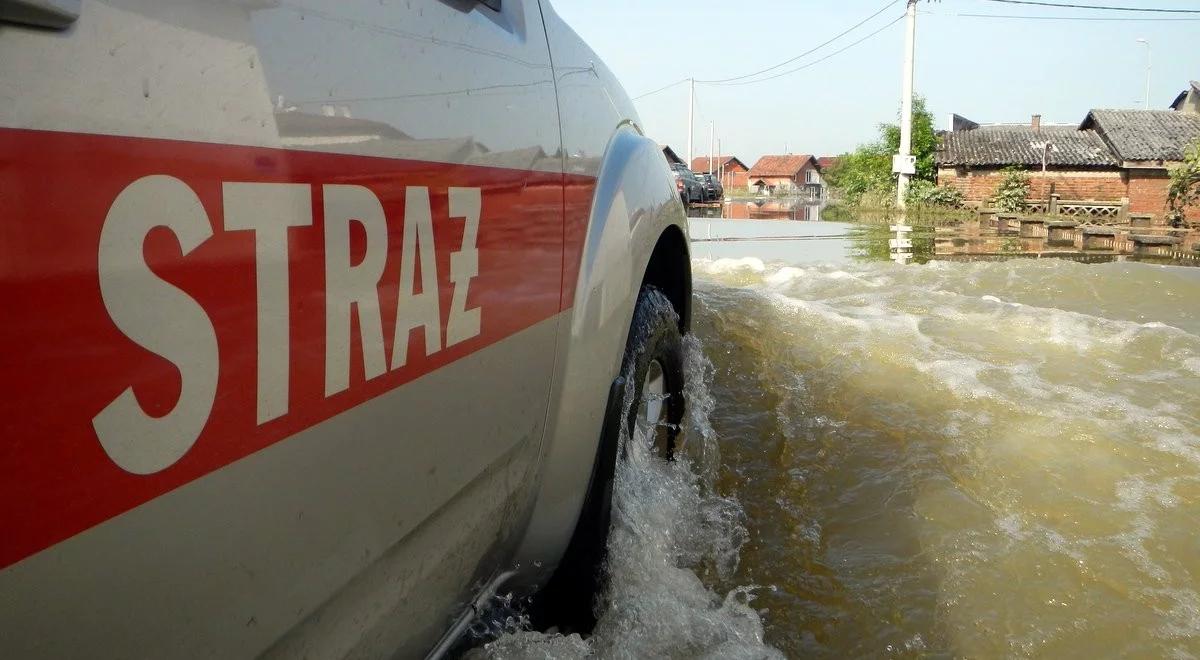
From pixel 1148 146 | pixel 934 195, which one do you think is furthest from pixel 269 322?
pixel 1148 146

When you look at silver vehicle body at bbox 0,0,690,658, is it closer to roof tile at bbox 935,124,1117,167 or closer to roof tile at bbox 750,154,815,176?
roof tile at bbox 935,124,1117,167

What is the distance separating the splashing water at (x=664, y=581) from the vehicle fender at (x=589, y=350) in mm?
199

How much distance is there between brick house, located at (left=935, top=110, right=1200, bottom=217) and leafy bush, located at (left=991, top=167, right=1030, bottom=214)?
66.1 inches

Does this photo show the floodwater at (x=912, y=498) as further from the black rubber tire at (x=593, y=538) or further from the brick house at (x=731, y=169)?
the brick house at (x=731, y=169)

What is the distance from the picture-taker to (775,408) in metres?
4.06

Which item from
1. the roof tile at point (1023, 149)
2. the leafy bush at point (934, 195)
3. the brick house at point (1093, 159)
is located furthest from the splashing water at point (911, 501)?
the roof tile at point (1023, 149)

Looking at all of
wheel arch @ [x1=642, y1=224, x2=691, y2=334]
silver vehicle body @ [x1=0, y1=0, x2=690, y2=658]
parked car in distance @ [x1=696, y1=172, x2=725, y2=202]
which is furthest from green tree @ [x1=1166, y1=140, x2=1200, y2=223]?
silver vehicle body @ [x1=0, y1=0, x2=690, y2=658]

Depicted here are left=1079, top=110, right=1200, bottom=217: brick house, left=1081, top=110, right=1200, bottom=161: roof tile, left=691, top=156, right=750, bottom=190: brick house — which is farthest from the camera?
left=691, top=156, right=750, bottom=190: brick house

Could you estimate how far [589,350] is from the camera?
6.51 feet

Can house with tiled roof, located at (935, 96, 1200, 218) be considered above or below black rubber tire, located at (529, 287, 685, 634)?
above

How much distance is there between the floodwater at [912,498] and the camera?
2328 millimetres

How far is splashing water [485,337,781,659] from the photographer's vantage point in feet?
6.84

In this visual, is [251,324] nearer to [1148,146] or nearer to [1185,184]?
[1185,184]

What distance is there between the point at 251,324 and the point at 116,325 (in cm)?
17
